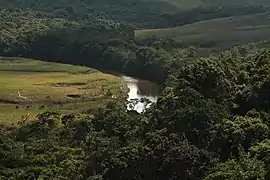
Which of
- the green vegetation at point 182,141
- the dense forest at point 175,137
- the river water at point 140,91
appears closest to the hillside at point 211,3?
the river water at point 140,91

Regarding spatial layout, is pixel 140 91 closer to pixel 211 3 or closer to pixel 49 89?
pixel 49 89

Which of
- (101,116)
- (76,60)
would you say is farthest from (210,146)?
(76,60)

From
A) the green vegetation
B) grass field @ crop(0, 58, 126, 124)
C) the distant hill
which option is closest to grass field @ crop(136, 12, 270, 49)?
the distant hill

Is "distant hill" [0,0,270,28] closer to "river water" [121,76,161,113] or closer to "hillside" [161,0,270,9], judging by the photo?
"hillside" [161,0,270,9]

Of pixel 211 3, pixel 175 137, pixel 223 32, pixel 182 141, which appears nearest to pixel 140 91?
pixel 175 137

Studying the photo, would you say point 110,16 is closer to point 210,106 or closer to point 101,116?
point 101,116

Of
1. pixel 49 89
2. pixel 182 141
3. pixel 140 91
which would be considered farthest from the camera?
pixel 140 91
